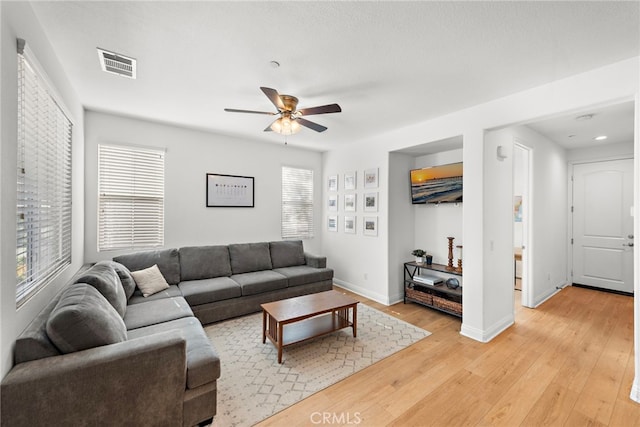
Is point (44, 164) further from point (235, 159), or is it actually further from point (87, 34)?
point (235, 159)

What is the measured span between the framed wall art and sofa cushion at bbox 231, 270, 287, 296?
122 centimetres

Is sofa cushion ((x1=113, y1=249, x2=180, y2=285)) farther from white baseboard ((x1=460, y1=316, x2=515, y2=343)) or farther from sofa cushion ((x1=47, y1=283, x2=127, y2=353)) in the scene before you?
white baseboard ((x1=460, y1=316, x2=515, y2=343))

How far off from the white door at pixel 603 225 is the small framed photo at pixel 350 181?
4045 millimetres

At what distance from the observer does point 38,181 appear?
188 cm

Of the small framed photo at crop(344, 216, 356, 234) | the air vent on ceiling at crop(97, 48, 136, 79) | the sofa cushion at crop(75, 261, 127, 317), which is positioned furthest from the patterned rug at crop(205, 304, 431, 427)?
the air vent on ceiling at crop(97, 48, 136, 79)

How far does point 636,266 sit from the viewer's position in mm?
2049

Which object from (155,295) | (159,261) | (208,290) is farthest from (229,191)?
(155,295)

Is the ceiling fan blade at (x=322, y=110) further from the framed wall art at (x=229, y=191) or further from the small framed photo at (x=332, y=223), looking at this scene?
the small framed photo at (x=332, y=223)

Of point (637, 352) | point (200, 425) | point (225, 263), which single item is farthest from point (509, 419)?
point (225, 263)

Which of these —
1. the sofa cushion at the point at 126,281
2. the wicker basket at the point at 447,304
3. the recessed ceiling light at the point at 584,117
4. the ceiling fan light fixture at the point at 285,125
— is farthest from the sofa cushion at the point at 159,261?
the recessed ceiling light at the point at 584,117

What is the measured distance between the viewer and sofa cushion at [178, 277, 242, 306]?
10.3ft

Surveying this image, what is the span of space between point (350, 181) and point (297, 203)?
1.14 m

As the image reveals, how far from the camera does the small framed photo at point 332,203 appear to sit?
5.11 meters

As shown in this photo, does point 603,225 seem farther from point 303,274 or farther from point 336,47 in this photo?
point 336,47
